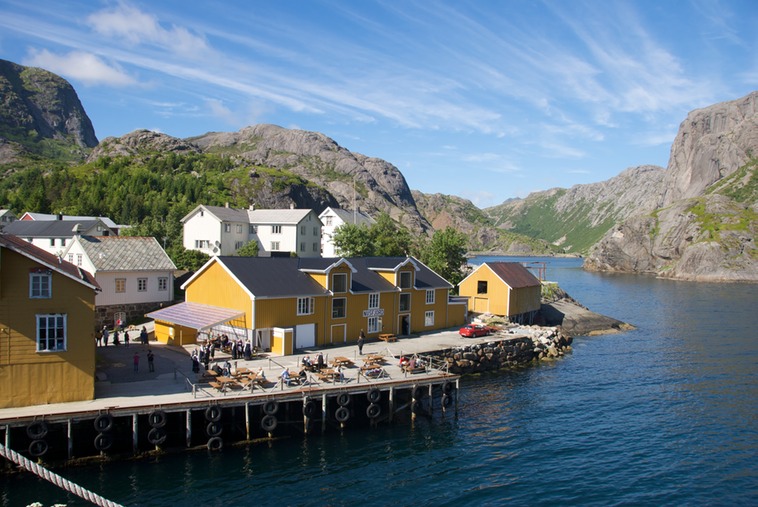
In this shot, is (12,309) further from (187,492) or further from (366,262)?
(366,262)

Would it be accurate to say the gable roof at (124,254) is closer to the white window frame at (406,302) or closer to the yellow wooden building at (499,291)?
the white window frame at (406,302)

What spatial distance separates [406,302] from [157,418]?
30.2m

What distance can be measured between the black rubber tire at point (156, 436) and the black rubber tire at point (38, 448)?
15.6 feet

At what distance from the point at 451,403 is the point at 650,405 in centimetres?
1537

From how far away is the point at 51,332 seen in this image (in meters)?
30.8

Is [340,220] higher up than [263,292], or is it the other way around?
[340,220]

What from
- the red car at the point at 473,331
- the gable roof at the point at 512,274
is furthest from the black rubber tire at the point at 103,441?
the gable roof at the point at 512,274

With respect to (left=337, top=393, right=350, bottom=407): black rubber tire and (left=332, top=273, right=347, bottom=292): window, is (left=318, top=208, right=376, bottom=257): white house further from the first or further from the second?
(left=337, top=393, right=350, bottom=407): black rubber tire

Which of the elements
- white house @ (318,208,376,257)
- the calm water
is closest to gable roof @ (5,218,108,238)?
white house @ (318,208,376,257)

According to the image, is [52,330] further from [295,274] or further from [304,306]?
[295,274]

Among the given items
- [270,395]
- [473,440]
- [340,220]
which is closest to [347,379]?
[270,395]

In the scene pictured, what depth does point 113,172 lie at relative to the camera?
146875mm

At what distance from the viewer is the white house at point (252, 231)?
310 feet

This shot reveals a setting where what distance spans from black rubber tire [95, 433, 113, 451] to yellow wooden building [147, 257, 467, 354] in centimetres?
→ 1383
